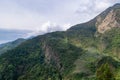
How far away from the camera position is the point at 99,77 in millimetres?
190500

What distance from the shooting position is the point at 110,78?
18675cm

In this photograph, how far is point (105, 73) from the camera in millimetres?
186375

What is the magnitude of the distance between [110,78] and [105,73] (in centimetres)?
484

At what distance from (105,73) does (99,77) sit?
6.27 meters

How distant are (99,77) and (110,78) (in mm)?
7821
